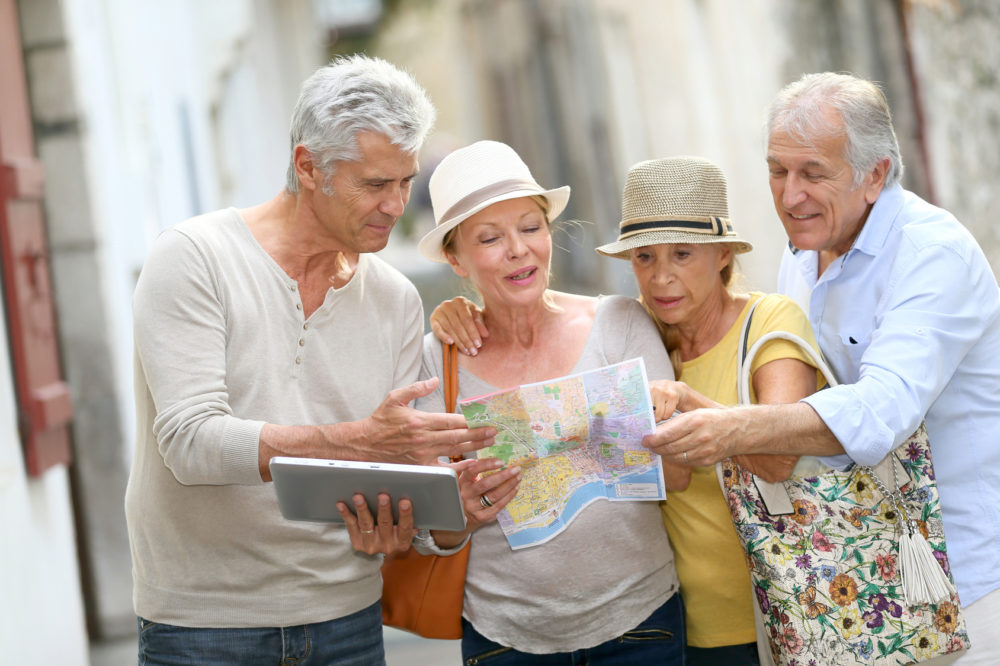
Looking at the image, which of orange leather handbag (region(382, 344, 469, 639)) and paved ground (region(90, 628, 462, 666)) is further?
paved ground (region(90, 628, 462, 666))

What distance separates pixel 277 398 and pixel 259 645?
579mm

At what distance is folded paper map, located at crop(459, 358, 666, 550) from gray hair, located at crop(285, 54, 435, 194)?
26.7 inches

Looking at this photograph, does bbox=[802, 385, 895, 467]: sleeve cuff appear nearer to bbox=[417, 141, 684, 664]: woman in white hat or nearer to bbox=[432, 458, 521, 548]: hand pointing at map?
bbox=[417, 141, 684, 664]: woman in white hat

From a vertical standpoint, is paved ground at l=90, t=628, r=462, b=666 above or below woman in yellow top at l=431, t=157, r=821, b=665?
below

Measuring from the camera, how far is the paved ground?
532cm

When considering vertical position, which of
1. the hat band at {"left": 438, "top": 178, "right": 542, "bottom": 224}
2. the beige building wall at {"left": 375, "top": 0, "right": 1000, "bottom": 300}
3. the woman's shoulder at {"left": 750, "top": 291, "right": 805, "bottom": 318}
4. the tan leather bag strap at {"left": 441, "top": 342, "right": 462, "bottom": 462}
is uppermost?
the beige building wall at {"left": 375, "top": 0, "right": 1000, "bottom": 300}

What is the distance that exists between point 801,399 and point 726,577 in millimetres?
531

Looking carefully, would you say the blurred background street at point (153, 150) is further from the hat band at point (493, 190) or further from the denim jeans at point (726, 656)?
the denim jeans at point (726, 656)

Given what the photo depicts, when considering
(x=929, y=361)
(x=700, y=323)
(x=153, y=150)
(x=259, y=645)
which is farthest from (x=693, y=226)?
(x=153, y=150)

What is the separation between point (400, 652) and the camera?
551 cm

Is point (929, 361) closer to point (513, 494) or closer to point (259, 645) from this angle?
point (513, 494)

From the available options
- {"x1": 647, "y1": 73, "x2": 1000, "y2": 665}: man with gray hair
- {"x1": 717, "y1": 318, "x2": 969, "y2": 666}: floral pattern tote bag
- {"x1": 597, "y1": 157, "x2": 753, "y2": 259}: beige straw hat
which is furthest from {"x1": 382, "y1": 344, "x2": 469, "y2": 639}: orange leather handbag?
{"x1": 717, "y1": 318, "x2": 969, "y2": 666}: floral pattern tote bag

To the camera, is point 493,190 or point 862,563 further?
point 493,190

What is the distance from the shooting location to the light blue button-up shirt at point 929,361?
2225 mm
